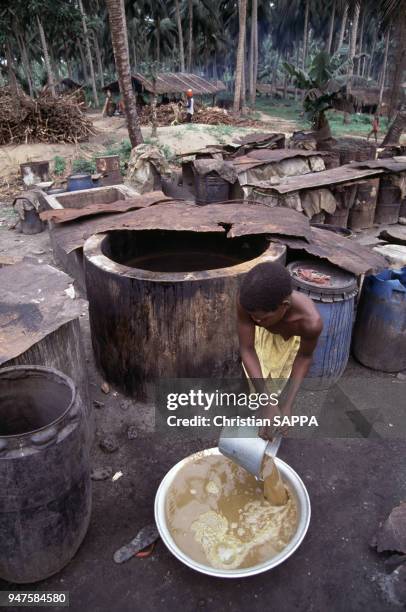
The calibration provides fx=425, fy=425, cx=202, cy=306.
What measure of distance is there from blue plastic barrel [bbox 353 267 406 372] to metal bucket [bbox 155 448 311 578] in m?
1.69

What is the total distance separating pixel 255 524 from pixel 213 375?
112 cm

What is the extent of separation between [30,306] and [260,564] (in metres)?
1.87

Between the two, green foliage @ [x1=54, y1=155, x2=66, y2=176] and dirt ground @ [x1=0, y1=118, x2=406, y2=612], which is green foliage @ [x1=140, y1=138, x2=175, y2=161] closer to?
green foliage @ [x1=54, y1=155, x2=66, y2=176]

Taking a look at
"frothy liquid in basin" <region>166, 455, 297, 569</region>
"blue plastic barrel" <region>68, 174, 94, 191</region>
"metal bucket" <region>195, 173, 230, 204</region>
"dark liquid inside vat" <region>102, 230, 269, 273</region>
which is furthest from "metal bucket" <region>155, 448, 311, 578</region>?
"blue plastic barrel" <region>68, 174, 94, 191</region>

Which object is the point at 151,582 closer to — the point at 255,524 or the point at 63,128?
the point at 255,524

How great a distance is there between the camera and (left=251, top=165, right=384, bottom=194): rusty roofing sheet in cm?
571

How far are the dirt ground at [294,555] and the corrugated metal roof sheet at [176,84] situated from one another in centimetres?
1955

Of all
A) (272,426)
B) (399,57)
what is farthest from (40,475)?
(399,57)

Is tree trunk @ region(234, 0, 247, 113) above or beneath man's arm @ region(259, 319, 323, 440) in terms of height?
above

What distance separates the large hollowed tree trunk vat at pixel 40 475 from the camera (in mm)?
1745

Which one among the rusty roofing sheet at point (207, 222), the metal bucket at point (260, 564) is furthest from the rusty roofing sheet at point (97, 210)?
the metal bucket at point (260, 564)

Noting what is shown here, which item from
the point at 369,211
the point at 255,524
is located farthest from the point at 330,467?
the point at 369,211

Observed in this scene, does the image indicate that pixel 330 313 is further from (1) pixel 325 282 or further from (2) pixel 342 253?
(2) pixel 342 253

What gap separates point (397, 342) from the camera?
11.5ft
